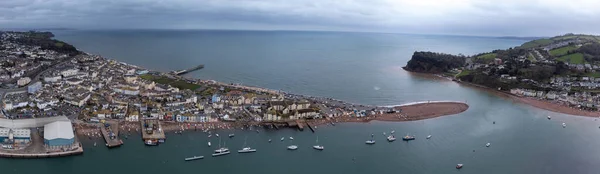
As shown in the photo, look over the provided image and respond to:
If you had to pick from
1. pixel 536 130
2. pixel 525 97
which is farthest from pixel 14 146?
pixel 525 97

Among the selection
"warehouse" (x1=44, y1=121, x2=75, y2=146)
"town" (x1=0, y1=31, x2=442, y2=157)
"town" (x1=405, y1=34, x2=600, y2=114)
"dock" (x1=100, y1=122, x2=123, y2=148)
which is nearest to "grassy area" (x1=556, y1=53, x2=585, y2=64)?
"town" (x1=405, y1=34, x2=600, y2=114)

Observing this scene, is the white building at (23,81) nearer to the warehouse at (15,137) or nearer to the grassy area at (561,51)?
the warehouse at (15,137)

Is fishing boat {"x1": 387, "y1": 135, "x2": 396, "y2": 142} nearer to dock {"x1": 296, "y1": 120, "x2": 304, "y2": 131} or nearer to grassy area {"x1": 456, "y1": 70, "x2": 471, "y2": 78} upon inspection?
dock {"x1": 296, "y1": 120, "x2": 304, "y2": 131}

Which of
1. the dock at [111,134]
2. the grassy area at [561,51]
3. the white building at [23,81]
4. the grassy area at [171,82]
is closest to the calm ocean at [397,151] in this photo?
the dock at [111,134]

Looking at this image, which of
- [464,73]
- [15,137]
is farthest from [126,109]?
[464,73]

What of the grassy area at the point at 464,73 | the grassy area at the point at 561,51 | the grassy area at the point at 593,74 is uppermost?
the grassy area at the point at 561,51
